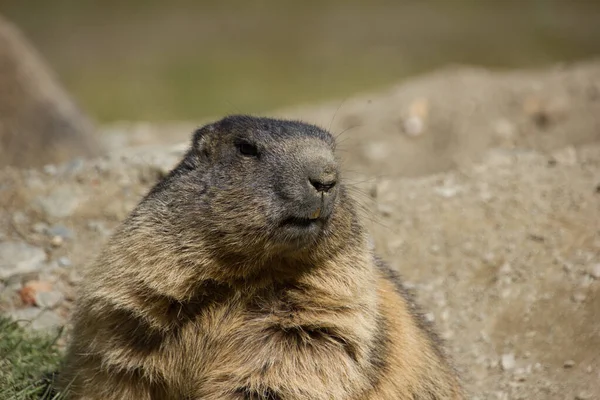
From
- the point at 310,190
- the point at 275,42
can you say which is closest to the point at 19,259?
the point at 310,190

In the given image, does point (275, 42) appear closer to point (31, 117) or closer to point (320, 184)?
point (31, 117)

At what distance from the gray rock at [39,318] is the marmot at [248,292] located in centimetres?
126

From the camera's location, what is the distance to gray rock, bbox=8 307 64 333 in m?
4.62

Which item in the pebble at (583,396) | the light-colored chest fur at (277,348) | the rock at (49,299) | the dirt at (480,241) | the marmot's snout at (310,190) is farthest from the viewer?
the rock at (49,299)

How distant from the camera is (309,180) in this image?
3.05 m

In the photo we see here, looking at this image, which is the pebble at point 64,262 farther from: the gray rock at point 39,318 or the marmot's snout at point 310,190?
the marmot's snout at point 310,190

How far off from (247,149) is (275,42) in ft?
39.4

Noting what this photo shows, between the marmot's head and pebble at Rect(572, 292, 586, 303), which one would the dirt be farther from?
the marmot's head

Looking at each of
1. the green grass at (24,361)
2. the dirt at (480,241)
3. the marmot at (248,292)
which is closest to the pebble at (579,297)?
the dirt at (480,241)

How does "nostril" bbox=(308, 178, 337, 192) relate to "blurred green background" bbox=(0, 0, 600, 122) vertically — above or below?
below

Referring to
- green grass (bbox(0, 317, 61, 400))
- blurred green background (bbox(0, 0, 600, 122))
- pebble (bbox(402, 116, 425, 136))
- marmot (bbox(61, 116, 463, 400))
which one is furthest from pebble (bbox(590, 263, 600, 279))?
blurred green background (bbox(0, 0, 600, 122))

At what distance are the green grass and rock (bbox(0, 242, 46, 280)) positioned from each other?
561 mm

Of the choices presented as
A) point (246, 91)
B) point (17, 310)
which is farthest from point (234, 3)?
point (17, 310)

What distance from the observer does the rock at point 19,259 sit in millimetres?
4969
